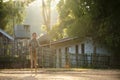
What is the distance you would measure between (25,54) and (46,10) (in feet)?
94.0

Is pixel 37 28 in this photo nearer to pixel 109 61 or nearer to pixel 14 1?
pixel 14 1

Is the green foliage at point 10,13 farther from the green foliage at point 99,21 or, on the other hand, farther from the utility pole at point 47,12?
the green foliage at point 99,21

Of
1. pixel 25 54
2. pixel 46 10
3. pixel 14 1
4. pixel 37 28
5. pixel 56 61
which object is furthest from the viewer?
pixel 37 28

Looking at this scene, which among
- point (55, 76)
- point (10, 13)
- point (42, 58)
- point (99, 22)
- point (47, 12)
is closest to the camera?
point (55, 76)

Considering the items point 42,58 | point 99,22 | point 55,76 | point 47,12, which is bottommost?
point 55,76

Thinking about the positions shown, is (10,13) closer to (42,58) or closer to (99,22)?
(99,22)

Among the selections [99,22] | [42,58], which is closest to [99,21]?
[99,22]

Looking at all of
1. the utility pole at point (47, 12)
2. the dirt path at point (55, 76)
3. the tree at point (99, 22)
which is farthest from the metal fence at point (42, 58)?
the utility pole at point (47, 12)

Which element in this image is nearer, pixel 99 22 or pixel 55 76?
pixel 55 76

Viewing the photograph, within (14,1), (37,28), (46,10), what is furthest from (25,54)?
(37,28)

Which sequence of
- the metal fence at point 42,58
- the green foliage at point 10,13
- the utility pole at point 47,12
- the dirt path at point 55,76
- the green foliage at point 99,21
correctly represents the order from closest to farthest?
the dirt path at point 55,76, the metal fence at point 42,58, the green foliage at point 99,21, the utility pole at point 47,12, the green foliage at point 10,13

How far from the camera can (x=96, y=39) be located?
39.9 m

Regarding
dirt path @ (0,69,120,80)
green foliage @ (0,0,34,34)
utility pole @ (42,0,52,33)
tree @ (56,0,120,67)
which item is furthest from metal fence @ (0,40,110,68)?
green foliage @ (0,0,34,34)

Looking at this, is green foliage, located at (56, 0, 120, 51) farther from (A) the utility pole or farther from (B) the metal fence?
(A) the utility pole
